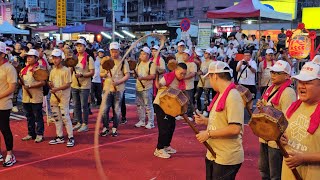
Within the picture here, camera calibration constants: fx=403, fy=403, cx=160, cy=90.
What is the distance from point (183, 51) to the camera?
35.0 ft

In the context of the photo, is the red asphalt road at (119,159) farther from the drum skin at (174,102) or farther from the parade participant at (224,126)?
the drum skin at (174,102)

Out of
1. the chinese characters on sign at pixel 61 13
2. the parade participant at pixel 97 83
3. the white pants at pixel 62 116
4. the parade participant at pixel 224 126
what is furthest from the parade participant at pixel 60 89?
the chinese characters on sign at pixel 61 13

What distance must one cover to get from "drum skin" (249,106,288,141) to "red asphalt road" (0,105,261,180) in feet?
10.5

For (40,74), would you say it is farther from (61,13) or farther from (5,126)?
(61,13)

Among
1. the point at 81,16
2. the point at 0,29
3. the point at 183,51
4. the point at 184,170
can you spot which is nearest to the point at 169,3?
the point at 81,16

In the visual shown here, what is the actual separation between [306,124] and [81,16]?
65258 millimetres

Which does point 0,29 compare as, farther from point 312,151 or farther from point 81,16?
point 81,16

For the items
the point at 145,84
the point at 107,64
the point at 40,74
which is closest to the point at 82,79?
the point at 107,64

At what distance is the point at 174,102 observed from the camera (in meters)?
3.87

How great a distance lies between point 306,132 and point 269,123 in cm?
36

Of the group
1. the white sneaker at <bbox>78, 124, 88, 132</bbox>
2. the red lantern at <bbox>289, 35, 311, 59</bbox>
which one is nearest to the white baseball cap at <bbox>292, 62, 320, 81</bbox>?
the white sneaker at <bbox>78, 124, 88, 132</bbox>

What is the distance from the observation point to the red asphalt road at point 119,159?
20.5 ft

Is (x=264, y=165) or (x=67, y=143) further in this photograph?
(x=67, y=143)

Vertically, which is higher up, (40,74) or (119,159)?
(40,74)
